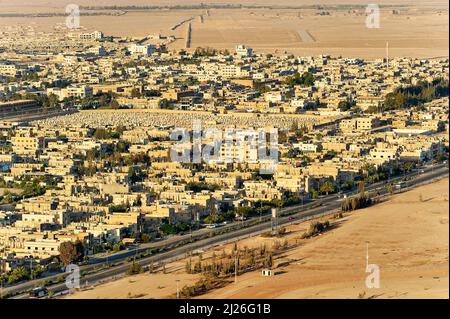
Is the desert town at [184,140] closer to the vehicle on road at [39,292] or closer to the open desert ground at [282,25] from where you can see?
the vehicle on road at [39,292]

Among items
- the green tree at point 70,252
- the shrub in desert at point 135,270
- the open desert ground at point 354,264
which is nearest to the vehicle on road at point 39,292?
the open desert ground at point 354,264

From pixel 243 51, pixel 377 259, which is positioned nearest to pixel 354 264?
pixel 377 259

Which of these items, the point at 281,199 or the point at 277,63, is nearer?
the point at 281,199
